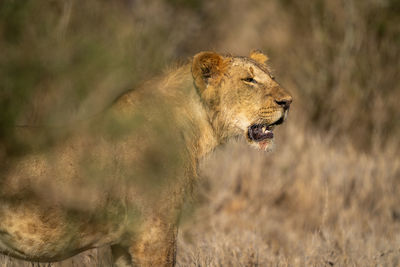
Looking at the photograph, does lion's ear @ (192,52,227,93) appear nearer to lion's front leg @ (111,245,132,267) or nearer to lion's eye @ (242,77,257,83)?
lion's eye @ (242,77,257,83)

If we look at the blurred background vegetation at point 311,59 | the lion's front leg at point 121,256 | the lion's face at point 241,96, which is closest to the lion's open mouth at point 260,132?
the lion's face at point 241,96

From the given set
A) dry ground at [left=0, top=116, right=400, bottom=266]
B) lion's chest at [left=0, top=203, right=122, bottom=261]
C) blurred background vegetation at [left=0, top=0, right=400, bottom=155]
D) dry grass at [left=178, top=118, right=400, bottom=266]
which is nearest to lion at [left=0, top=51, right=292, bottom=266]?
lion's chest at [left=0, top=203, right=122, bottom=261]

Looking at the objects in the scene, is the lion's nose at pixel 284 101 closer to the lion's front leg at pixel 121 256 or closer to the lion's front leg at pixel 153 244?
the lion's front leg at pixel 153 244

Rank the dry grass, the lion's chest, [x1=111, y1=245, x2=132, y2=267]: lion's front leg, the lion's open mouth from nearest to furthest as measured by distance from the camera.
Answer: the lion's chest < [x1=111, y1=245, x2=132, y2=267]: lion's front leg < the lion's open mouth < the dry grass

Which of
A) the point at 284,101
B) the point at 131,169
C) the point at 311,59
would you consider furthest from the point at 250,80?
the point at 311,59

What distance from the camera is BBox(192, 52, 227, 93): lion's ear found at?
411cm

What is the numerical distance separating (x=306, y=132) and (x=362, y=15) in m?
1.91

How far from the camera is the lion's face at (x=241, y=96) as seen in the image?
13.7ft

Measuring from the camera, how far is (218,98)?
165 inches

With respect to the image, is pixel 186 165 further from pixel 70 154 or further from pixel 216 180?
pixel 216 180

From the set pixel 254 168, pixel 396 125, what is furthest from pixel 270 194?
pixel 396 125

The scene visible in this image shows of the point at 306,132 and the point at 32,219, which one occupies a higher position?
the point at 32,219

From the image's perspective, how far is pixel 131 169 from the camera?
12.0 feet

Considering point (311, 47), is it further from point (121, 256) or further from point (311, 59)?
point (121, 256)
